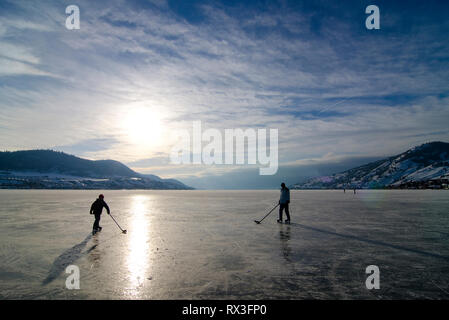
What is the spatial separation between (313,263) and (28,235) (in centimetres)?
1180

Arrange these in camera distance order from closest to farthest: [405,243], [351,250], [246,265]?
[246,265] → [351,250] → [405,243]

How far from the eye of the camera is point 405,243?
9.30 m

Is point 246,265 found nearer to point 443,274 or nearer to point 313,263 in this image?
point 313,263

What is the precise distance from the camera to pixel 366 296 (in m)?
4.96

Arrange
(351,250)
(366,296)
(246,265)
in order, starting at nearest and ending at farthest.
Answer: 1. (366,296)
2. (246,265)
3. (351,250)

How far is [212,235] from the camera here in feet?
36.9
